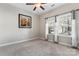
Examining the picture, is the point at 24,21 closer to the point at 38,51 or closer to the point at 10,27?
the point at 10,27

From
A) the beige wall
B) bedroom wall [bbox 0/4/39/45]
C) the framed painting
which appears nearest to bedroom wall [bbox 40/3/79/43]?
the beige wall

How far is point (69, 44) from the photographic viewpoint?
4.59 meters

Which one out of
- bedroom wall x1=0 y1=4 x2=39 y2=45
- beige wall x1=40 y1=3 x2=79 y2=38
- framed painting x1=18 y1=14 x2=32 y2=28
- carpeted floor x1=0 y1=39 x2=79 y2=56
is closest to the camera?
carpeted floor x1=0 y1=39 x2=79 y2=56

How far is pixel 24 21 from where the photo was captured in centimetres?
585

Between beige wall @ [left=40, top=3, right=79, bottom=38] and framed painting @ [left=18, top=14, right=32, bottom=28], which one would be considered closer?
beige wall @ [left=40, top=3, right=79, bottom=38]

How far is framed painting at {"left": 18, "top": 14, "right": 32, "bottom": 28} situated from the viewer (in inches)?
219

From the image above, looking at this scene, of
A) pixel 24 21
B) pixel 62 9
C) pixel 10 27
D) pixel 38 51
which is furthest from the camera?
pixel 24 21

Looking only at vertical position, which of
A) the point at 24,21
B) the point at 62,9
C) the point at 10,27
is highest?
the point at 62,9

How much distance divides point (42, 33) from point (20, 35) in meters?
2.25

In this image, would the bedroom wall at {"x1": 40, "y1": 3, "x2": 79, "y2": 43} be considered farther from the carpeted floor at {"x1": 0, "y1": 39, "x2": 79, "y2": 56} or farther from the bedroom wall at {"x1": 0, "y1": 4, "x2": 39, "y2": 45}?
the carpeted floor at {"x1": 0, "y1": 39, "x2": 79, "y2": 56}

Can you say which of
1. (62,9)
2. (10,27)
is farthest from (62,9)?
(10,27)

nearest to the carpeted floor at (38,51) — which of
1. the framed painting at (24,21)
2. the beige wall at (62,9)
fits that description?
the framed painting at (24,21)

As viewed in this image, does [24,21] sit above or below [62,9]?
below

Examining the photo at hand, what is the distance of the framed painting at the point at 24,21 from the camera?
5551 millimetres
